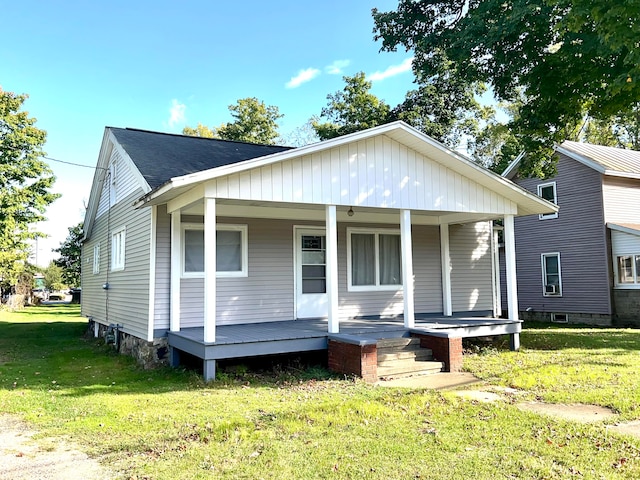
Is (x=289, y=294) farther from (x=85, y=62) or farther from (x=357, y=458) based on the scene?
(x=85, y=62)

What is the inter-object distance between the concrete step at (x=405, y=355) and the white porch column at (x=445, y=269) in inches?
136

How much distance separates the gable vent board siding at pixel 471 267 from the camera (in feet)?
40.4

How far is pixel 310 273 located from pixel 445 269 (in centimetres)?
345

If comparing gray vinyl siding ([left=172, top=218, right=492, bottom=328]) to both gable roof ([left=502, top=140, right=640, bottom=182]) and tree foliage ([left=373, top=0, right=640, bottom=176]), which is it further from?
gable roof ([left=502, top=140, right=640, bottom=182])

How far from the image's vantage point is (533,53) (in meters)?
11.3

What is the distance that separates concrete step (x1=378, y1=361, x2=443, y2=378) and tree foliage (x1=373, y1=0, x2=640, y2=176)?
5.40 m

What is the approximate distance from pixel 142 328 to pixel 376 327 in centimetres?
435

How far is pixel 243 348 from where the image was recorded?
7.40 meters

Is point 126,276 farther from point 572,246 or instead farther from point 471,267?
point 572,246

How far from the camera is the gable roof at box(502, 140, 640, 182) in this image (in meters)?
16.0

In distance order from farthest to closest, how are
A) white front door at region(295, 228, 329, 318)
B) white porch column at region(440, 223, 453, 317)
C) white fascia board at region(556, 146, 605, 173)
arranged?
white fascia board at region(556, 146, 605, 173) < white porch column at region(440, 223, 453, 317) < white front door at region(295, 228, 329, 318)

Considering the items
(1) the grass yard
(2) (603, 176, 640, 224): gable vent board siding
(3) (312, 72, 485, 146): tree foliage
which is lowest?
(1) the grass yard

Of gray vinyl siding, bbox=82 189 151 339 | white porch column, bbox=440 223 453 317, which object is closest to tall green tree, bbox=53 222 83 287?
gray vinyl siding, bbox=82 189 151 339

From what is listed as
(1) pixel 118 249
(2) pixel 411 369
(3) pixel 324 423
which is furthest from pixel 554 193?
(3) pixel 324 423
